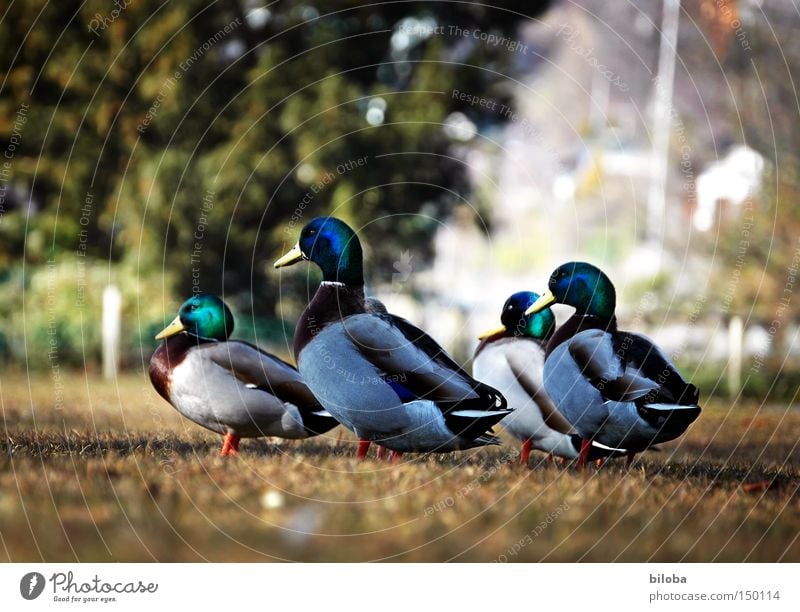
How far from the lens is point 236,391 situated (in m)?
3.71

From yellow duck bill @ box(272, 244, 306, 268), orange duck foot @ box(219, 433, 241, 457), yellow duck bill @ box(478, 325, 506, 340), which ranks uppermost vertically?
yellow duck bill @ box(272, 244, 306, 268)

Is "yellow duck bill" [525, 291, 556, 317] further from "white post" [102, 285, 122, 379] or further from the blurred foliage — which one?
"white post" [102, 285, 122, 379]

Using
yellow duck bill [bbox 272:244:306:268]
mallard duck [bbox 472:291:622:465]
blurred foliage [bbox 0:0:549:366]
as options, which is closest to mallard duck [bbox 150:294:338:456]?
yellow duck bill [bbox 272:244:306:268]

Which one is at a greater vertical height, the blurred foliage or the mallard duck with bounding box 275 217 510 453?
the blurred foliage

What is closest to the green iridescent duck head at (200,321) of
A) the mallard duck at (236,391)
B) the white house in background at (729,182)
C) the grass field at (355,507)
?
the mallard duck at (236,391)

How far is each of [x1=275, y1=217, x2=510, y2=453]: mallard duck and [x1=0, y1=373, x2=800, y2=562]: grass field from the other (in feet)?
0.50

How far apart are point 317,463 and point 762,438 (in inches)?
96.2

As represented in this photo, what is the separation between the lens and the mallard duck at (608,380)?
354 cm

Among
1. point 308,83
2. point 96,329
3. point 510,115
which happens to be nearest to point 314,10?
point 308,83

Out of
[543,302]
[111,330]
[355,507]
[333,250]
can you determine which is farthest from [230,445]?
[111,330]

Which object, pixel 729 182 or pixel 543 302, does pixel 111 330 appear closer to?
pixel 543 302

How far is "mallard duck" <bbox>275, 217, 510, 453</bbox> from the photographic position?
3.47 m
